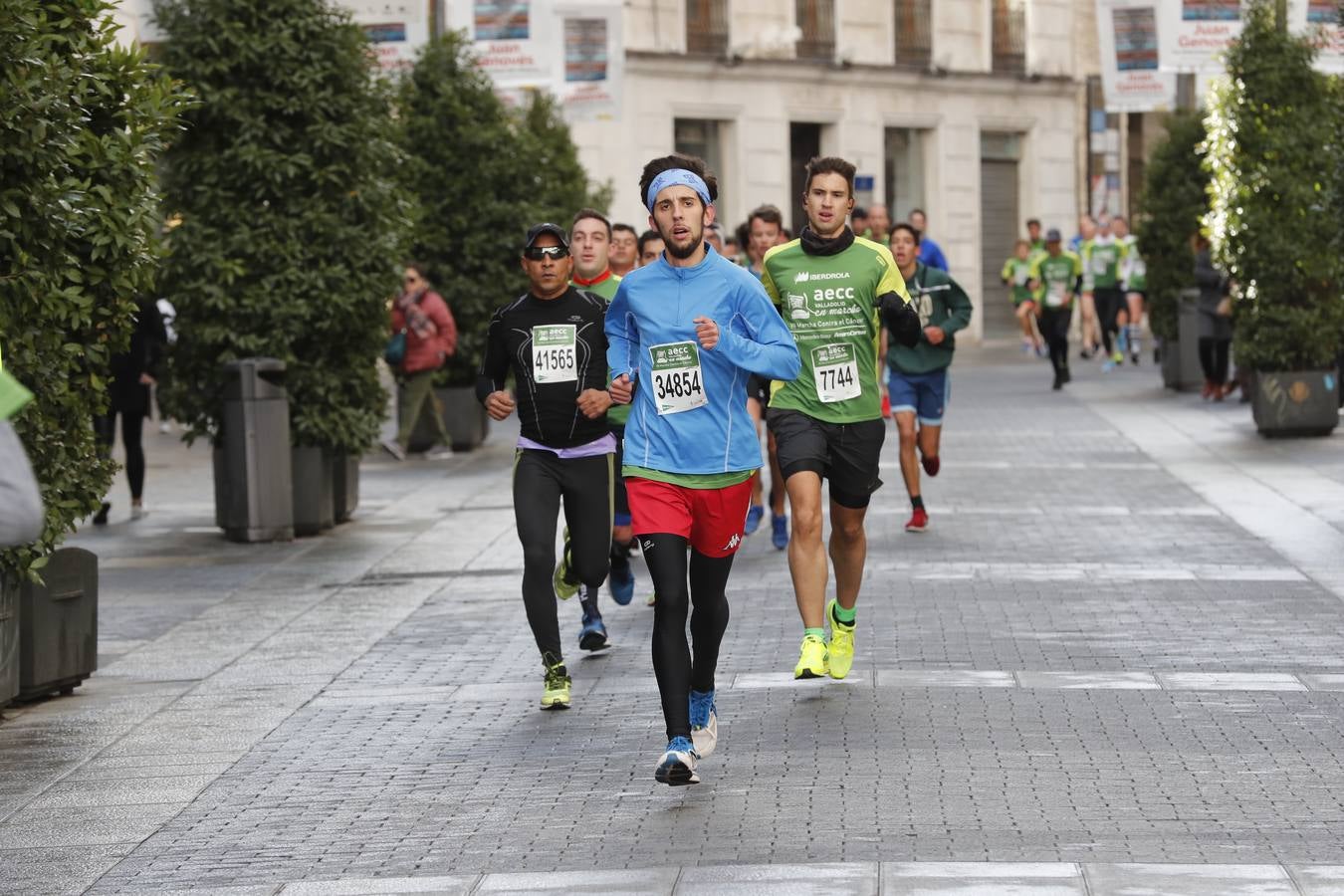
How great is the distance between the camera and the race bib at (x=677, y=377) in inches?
290

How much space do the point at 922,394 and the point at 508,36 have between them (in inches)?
485

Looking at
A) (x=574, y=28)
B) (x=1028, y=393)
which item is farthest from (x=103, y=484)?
(x=1028, y=393)

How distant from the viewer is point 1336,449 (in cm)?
1909

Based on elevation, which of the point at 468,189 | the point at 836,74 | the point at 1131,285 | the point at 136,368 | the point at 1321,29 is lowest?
the point at 1131,285

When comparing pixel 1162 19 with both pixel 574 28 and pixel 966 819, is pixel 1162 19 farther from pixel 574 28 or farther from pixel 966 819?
pixel 966 819

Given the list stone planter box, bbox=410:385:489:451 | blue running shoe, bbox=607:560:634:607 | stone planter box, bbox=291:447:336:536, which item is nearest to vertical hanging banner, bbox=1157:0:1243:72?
stone planter box, bbox=410:385:489:451

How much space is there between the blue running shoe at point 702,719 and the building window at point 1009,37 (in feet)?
139

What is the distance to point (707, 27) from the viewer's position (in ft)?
143

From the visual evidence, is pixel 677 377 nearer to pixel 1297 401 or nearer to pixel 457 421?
pixel 1297 401

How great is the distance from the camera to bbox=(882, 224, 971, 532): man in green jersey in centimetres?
1402

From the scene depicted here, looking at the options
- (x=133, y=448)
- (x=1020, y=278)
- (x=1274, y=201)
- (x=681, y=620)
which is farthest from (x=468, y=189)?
(x=1020, y=278)

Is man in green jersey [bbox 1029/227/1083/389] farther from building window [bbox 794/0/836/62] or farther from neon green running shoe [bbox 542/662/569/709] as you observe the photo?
neon green running shoe [bbox 542/662/569/709]

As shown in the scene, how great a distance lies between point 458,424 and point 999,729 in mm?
14901

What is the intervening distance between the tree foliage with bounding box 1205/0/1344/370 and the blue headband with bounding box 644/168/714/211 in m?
13.7
